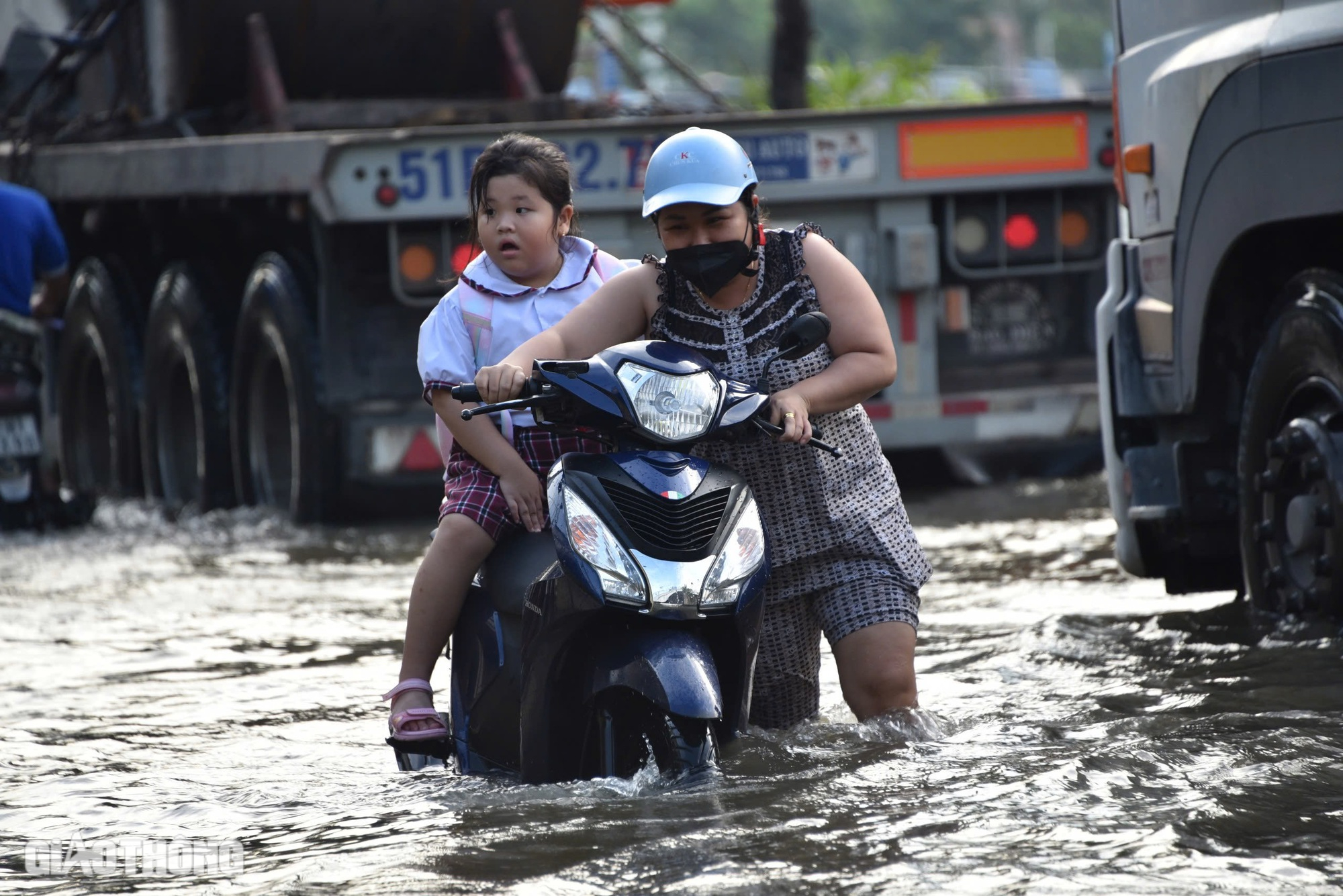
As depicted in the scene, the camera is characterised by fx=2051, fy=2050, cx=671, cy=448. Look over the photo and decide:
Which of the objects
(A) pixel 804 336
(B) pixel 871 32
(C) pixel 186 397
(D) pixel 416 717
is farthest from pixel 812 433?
(B) pixel 871 32

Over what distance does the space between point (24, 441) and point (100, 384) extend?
1.76 metres

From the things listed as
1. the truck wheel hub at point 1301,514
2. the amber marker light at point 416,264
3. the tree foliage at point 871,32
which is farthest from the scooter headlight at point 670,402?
the tree foliage at point 871,32

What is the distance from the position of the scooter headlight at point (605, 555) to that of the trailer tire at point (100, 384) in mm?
6803

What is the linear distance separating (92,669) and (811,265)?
285 centimetres

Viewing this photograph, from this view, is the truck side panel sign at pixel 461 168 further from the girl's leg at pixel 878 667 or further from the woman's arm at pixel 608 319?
the girl's leg at pixel 878 667

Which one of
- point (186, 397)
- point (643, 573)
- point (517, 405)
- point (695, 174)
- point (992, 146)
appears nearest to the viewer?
point (643, 573)

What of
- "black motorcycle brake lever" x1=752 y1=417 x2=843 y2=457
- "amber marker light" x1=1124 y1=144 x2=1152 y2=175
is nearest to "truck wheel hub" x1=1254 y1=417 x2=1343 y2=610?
"amber marker light" x1=1124 y1=144 x2=1152 y2=175

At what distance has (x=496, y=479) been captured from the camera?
4.24 m

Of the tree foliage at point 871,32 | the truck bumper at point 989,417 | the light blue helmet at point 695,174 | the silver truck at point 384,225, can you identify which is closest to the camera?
the light blue helmet at point 695,174

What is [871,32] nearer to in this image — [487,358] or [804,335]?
[487,358]

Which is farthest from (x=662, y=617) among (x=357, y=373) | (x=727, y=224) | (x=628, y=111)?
(x=628, y=111)

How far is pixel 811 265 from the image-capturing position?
4082 mm

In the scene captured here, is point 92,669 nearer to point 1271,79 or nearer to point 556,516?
point 556,516

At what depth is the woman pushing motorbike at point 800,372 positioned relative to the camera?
3.95 m
